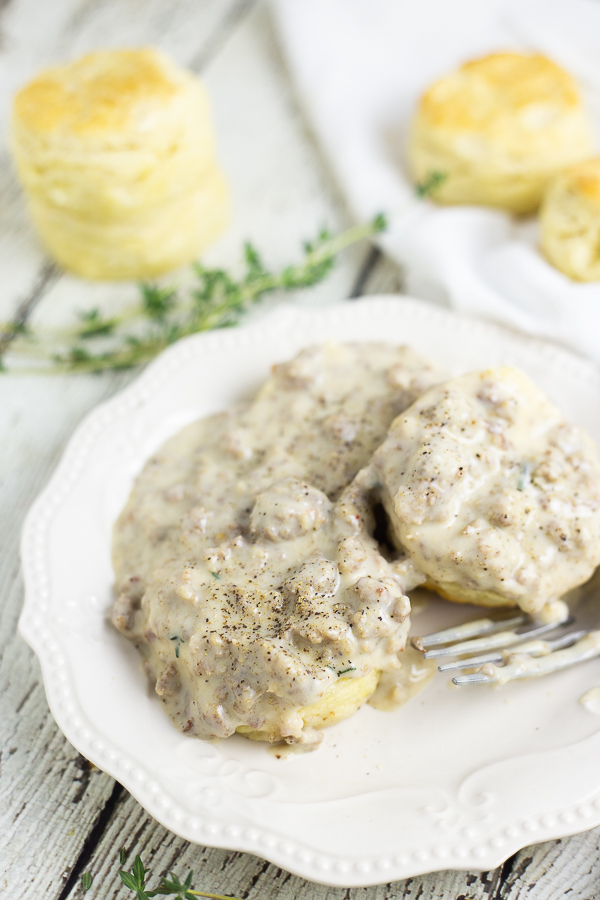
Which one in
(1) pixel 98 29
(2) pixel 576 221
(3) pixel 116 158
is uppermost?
(1) pixel 98 29

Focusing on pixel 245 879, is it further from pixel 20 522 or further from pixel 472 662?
pixel 20 522

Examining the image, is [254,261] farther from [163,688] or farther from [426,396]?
[163,688]

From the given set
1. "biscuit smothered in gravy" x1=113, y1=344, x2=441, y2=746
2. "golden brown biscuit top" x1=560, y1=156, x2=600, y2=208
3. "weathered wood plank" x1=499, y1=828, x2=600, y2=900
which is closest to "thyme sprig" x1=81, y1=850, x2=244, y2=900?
"biscuit smothered in gravy" x1=113, y1=344, x2=441, y2=746

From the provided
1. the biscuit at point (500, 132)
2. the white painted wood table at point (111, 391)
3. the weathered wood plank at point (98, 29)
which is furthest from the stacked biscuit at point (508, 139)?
the weathered wood plank at point (98, 29)

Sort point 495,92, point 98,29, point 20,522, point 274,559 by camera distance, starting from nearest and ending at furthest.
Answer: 1. point 274,559
2. point 20,522
3. point 495,92
4. point 98,29

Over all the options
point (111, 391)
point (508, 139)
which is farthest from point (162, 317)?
point (508, 139)

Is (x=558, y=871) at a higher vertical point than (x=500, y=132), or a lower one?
lower
